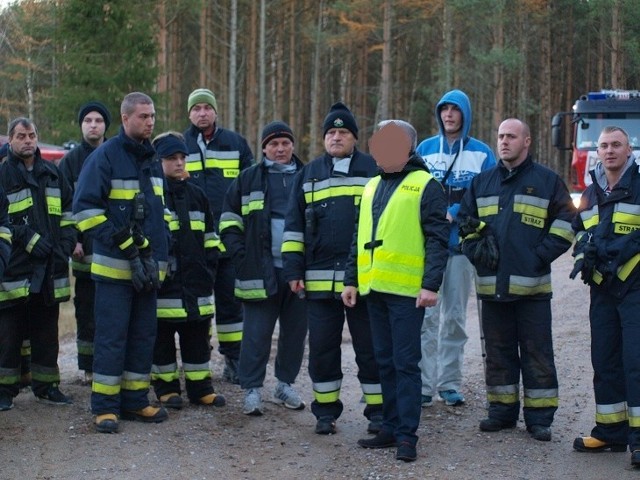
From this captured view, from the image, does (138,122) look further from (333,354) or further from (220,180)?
(333,354)

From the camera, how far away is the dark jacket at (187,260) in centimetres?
819

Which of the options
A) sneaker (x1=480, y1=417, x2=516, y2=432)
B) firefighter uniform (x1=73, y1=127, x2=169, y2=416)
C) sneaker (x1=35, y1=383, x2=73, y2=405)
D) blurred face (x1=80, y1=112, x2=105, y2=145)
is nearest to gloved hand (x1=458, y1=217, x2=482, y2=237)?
sneaker (x1=480, y1=417, x2=516, y2=432)

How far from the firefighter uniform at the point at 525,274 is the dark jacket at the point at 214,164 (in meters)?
2.65

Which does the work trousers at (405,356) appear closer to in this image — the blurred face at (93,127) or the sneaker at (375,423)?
the sneaker at (375,423)

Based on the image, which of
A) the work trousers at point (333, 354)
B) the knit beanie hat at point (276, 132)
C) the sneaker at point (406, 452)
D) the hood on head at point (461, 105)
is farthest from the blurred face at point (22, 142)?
the sneaker at point (406, 452)

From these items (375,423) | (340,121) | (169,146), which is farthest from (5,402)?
(340,121)

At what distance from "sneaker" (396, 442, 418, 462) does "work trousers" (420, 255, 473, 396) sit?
5.47 ft

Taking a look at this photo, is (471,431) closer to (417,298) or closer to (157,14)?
(417,298)

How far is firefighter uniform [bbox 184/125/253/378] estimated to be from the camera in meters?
9.30

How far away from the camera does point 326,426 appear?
7648 mm

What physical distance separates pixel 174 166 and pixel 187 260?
778 mm

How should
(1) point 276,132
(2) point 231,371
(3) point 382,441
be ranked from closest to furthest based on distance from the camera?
1. (3) point 382,441
2. (1) point 276,132
3. (2) point 231,371

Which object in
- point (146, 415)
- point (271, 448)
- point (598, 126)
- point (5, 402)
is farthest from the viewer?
point (598, 126)

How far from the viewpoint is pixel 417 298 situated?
22.3ft
